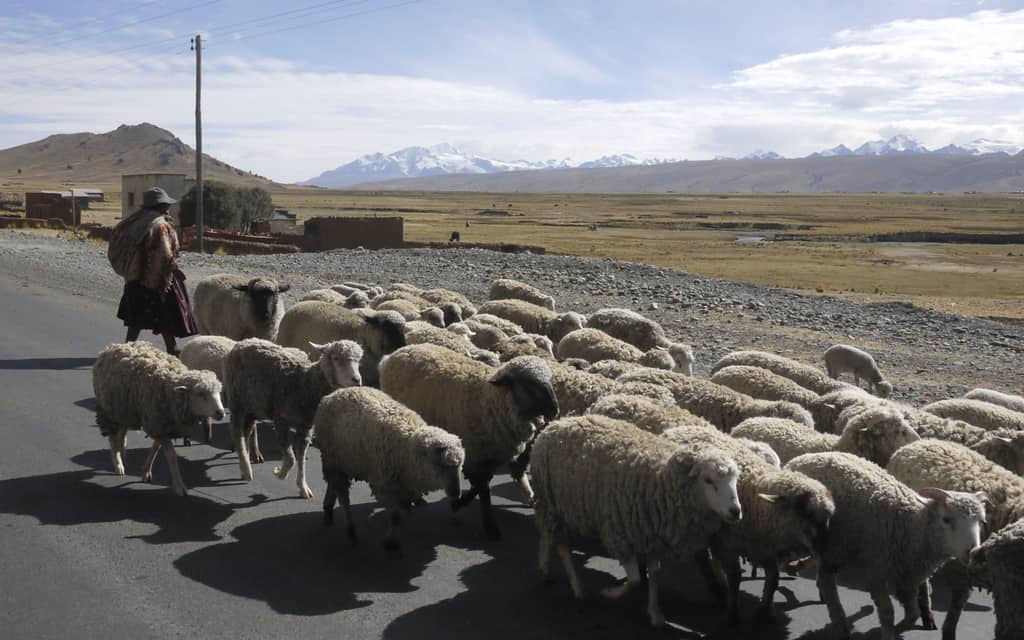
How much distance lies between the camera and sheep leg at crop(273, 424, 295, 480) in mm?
8391

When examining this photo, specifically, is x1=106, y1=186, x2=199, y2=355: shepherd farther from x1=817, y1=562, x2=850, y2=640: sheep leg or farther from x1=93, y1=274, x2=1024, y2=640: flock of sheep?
x1=817, y1=562, x2=850, y2=640: sheep leg

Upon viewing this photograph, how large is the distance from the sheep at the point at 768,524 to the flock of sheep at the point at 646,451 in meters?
0.01

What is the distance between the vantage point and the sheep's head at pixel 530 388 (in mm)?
7734

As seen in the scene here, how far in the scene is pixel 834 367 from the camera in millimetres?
14766

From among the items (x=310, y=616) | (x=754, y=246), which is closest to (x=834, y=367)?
(x=310, y=616)

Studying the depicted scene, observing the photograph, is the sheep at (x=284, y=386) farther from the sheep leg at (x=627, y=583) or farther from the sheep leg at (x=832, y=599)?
the sheep leg at (x=832, y=599)

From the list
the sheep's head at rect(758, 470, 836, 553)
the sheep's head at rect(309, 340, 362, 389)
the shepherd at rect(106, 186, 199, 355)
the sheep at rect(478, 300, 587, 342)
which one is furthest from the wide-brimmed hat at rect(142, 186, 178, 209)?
the sheep's head at rect(758, 470, 836, 553)

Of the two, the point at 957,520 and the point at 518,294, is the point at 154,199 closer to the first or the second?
the point at 518,294

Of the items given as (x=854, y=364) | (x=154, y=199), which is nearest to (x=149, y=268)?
(x=154, y=199)

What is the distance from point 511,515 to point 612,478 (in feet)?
6.33

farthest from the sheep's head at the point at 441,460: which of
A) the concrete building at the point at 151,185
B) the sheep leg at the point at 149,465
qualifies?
the concrete building at the point at 151,185

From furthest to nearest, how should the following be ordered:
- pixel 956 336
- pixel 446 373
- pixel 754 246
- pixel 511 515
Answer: pixel 754 246
pixel 956 336
pixel 446 373
pixel 511 515

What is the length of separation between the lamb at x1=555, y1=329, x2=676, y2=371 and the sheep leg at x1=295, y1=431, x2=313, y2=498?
4.48 m

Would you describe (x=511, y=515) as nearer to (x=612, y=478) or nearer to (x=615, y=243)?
(x=612, y=478)
